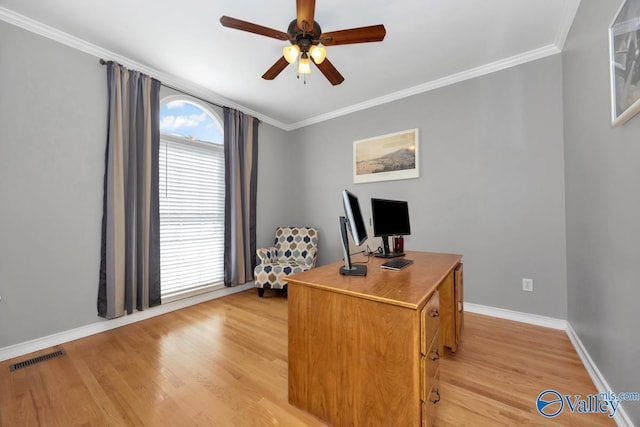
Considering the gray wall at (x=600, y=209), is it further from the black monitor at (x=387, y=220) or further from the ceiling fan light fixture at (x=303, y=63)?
the ceiling fan light fixture at (x=303, y=63)

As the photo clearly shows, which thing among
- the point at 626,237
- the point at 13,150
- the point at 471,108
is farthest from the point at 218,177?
the point at 626,237

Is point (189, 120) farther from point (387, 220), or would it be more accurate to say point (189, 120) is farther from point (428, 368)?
point (428, 368)

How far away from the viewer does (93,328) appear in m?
2.30

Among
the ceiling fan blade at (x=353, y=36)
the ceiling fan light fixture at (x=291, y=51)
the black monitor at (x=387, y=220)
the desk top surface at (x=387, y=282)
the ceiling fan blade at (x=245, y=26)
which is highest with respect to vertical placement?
the ceiling fan blade at (x=245, y=26)

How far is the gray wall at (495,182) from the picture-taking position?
7.77 feet

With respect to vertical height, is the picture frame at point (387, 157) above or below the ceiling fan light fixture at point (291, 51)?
below

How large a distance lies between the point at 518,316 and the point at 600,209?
150cm

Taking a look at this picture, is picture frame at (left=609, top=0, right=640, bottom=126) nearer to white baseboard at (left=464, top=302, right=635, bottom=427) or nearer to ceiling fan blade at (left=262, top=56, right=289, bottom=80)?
white baseboard at (left=464, top=302, right=635, bottom=427)

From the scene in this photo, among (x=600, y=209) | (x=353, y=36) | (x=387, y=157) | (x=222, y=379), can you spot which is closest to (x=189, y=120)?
(x=353, y=36)

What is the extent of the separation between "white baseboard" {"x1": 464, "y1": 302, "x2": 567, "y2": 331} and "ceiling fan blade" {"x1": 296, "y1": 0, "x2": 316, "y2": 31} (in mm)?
3136

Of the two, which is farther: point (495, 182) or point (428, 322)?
point (495, 182)

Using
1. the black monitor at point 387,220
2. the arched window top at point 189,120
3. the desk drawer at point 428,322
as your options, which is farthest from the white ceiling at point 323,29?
the desk drawer at point 428,322

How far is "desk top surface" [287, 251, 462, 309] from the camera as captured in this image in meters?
1.07

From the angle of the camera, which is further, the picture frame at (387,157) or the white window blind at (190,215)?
the picture frame at (387,157)
